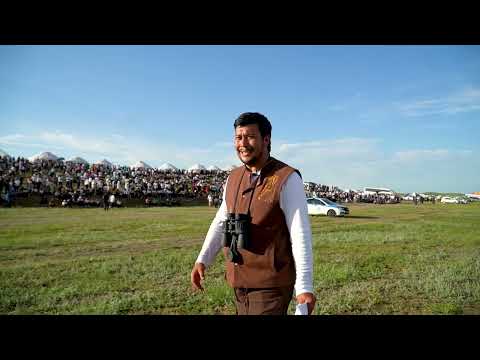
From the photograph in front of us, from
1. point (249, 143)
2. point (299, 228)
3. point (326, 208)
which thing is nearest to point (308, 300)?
point (299, 228)

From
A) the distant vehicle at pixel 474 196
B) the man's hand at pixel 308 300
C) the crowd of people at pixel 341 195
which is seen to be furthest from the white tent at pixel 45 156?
the distant vehicle at pixel 474 196

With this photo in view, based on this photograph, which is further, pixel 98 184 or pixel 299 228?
pixel 98 184

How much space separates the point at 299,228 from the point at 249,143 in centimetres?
69

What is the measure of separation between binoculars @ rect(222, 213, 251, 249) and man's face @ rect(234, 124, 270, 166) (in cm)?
41

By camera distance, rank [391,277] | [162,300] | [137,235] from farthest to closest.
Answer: [137,235]
[391,277]
[162,300]

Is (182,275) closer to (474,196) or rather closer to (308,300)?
(308,300)

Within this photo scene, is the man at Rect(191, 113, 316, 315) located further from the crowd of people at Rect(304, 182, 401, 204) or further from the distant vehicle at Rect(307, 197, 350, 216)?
the crowd of people at Rect(304, 182, 401, 204)

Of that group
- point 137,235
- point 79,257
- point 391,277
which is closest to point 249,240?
point 391,277

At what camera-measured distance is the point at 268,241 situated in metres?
2.50

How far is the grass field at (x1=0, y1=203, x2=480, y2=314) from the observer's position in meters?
5.16

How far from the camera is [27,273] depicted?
694 centimetres

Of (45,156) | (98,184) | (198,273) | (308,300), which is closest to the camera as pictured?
(308,300)
